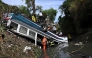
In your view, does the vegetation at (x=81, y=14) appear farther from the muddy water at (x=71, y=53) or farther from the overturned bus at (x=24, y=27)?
the muddy water at (x=71, y=53)

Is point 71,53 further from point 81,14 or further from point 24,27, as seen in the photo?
A: point 81,14

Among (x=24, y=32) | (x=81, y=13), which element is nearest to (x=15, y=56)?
(x=24, y=32)

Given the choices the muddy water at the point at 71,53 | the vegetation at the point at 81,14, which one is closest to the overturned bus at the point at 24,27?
the muddy water at the point at 71,53

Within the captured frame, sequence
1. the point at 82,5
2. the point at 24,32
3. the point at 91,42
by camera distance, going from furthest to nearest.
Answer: the point at 82,5
the point at 24,32
the point at 91,42

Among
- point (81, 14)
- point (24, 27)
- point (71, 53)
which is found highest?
point (81, 14)

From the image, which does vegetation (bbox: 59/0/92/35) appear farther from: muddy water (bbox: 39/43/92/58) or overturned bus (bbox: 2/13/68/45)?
muddy water (bbox: 39/43/92/58)

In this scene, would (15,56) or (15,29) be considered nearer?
(15,56)

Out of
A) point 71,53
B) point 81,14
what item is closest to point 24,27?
point 71,53

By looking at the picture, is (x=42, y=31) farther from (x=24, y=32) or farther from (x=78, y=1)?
(x=78, y=1)

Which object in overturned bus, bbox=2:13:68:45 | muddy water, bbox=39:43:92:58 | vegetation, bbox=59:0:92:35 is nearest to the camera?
muddy water, bbox=39:43:92:58

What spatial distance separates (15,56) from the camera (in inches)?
442

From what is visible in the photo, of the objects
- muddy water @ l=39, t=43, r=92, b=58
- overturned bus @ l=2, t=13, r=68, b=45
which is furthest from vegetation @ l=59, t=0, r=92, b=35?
muddy water @ l=39, t=43, r=92, b=58

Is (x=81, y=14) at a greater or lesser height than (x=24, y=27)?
greater

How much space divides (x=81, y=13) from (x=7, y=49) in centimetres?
1182
